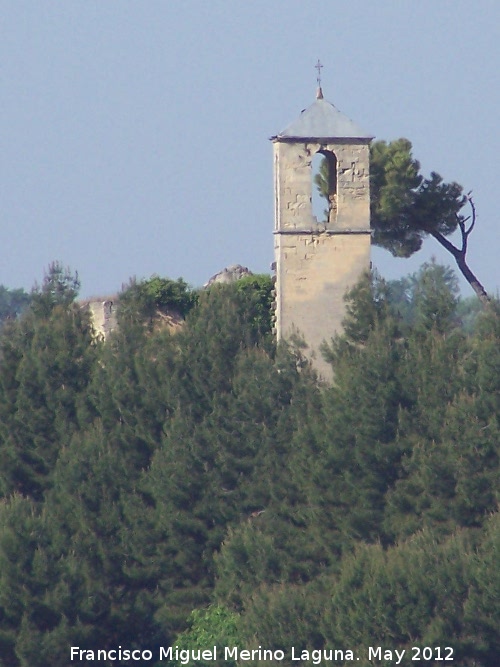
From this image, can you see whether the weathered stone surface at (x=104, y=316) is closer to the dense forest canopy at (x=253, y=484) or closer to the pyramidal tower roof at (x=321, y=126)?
the dense forest canopy at (x=253, y=484)

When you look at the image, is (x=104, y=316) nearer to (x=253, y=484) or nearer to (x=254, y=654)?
(x=253, y=484)

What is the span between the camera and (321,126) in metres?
22.2

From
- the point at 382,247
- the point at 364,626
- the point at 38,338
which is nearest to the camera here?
the point at 364,626

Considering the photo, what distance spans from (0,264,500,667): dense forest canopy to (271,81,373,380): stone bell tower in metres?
0.32

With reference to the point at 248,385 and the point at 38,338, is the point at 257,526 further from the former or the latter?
the point at 38,338

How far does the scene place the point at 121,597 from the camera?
68.8 feet

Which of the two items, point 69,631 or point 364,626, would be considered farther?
point 69,631

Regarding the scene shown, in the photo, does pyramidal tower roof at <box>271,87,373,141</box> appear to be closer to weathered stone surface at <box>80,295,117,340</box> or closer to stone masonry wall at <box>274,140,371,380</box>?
stone masonry wall at <box>274,140,371,380</box>

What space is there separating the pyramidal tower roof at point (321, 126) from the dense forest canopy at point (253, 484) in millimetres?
2006

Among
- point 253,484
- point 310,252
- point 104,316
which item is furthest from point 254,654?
point 104,316

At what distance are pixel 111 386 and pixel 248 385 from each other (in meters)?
2.01

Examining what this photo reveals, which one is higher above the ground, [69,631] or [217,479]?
[217,479]

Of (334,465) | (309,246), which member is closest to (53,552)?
(334,465)

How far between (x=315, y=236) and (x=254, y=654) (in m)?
5.59
